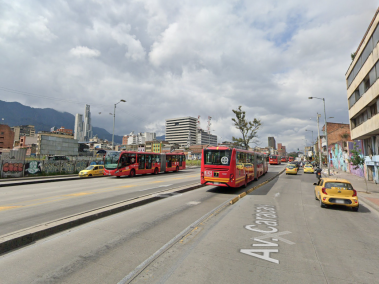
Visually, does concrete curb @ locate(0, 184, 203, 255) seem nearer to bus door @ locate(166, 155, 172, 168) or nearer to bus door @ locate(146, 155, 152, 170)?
bus door @ locate(146, 155, 152, 170)

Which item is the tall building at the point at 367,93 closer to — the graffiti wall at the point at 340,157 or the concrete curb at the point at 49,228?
the graffiti wall at the point at 340,157

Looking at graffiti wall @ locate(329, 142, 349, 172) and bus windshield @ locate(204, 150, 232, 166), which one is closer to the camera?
bus windshield @ locate(204, 150, 232, 166)

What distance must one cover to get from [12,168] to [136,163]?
14064 millimetres

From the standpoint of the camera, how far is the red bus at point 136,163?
24.3 metres

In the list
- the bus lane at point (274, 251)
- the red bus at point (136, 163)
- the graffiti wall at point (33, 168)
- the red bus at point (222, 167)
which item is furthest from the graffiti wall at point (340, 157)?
the graffiti wall at point (33, 168)

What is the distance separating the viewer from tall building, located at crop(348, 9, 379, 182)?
723 inches

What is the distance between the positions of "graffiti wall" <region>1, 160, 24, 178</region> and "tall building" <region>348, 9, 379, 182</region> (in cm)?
3703

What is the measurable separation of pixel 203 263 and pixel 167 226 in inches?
106

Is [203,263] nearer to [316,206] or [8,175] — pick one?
[316,206]

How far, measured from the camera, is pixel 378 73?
17.7 meters

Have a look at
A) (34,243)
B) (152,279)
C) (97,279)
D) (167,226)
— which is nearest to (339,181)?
(167,226)

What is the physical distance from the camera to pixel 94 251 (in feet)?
16.3

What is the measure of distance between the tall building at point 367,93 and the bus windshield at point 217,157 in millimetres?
14185

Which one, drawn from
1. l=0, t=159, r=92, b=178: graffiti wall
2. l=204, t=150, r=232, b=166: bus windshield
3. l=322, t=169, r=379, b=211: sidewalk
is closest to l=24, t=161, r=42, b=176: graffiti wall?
l=0, t=159, r=92, b=178: graffiti wall
